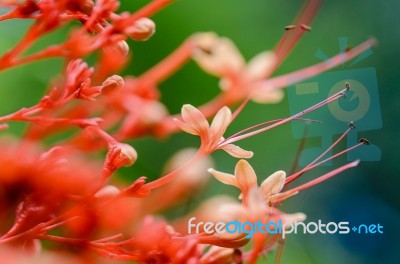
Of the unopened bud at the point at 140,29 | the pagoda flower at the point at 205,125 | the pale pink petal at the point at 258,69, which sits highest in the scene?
the unopened bud at the point at 140,29

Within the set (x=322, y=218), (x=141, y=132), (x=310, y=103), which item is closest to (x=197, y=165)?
(x=141, y=132)

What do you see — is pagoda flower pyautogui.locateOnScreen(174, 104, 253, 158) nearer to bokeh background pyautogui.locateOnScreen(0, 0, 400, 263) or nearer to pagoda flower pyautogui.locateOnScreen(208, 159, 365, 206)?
pagoda flower pyautogui.locateOnScreen(208, 159, 365, 206)

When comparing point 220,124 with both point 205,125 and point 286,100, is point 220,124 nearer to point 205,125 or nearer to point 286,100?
point 205,125

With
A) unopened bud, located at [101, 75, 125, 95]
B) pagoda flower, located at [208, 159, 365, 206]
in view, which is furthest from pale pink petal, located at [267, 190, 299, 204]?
unopened bud, located at [101, 75, 125, 95]

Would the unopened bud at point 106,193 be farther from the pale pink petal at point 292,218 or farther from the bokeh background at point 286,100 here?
the bokeh background at point 286,100

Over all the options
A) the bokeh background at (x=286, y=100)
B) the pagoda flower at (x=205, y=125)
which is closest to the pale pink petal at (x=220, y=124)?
the pagoda flower at (x=205, y=125)

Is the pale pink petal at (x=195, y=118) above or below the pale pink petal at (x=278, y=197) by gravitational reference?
above

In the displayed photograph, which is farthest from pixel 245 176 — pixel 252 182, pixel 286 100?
pixel 286 100
